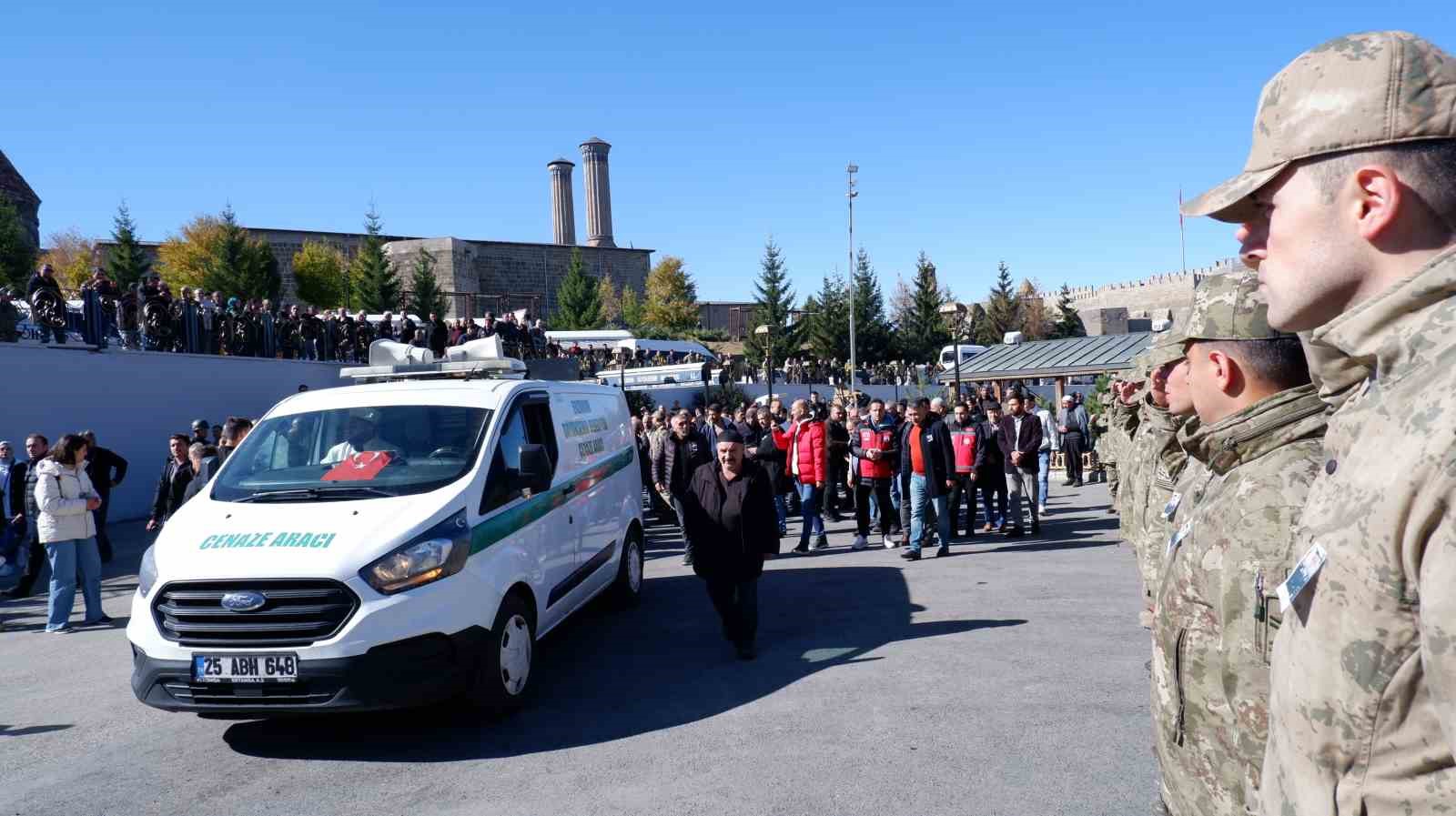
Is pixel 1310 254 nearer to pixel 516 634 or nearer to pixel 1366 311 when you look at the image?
pixel 1366 311

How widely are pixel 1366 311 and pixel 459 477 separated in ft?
18.4

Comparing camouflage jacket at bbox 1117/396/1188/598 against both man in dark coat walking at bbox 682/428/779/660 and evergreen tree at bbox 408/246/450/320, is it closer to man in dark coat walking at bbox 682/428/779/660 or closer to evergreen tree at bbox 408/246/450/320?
man in dark coat walking at bbox 682/428/779/660

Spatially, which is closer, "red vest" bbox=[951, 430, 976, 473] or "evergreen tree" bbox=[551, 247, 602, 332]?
"red vest" bbox=[951, 430, 976, 473]

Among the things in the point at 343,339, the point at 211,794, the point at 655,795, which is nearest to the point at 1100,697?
the point at 655,795

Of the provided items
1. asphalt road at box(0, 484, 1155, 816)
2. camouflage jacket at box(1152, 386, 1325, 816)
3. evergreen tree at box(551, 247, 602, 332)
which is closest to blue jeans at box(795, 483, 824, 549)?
asphalt road at box(0, 484, 1155, 816)

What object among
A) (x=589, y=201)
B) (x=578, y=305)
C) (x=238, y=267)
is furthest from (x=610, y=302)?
(x=238, y=267)

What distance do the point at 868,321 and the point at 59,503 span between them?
53.5m

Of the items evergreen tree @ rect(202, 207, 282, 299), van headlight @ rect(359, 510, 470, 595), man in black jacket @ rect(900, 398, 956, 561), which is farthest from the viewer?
evergreen tree @ rect(202, 207, 282, 299)

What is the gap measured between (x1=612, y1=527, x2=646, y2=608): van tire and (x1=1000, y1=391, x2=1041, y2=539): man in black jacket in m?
5.40

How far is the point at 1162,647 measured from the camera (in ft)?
8.30

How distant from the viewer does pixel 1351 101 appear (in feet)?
4.46

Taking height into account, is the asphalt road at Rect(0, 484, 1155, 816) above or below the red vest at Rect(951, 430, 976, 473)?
below

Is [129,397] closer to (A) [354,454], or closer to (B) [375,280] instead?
(A) [354,454]

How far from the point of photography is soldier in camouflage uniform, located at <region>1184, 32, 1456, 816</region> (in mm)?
1120
